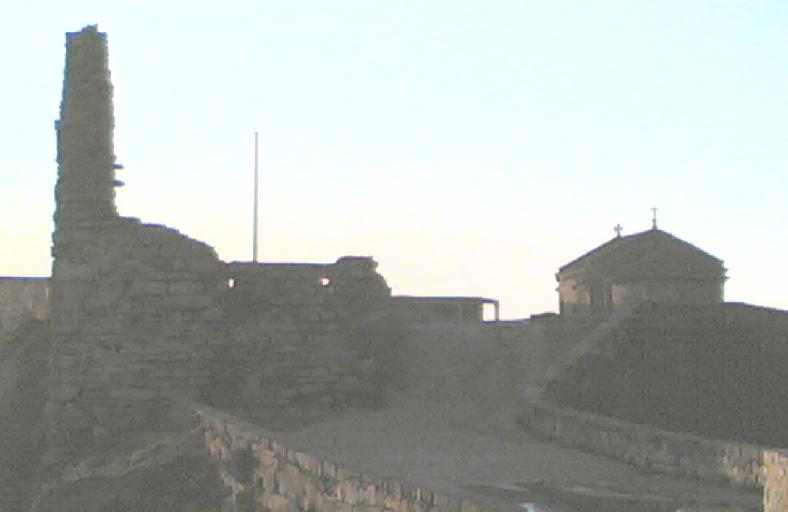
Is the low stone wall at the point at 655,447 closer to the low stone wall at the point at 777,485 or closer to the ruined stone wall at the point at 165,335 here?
the low stone wall at the point at 777,485

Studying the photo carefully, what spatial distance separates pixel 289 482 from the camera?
1373cm

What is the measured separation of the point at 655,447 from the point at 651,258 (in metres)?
21.6

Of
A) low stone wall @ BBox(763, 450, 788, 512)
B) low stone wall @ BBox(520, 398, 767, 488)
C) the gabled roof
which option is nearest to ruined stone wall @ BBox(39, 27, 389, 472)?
low stone wall @ BBox(520, 398, 767, 488)

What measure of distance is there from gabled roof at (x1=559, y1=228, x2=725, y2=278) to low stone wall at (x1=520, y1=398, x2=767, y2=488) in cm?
1805

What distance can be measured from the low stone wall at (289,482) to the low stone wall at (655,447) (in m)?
4.17

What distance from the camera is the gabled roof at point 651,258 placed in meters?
36.7

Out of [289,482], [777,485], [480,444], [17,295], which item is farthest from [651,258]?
[777,485]

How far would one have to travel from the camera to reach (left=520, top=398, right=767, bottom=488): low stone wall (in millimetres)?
14625

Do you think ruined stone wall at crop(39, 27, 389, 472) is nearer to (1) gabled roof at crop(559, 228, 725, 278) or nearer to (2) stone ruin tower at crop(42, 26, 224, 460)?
(2) stone ruin tower at crop(42, 26, 224, 460)

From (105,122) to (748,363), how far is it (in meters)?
10.7

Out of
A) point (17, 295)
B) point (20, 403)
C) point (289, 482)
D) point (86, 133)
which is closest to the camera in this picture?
point (289, 482)

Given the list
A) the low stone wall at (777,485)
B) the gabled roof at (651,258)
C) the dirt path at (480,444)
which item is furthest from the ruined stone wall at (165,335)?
the gabled roof at (651,258)

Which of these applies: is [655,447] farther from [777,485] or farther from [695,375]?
[695,375]

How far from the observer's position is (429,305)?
31.3 metres
